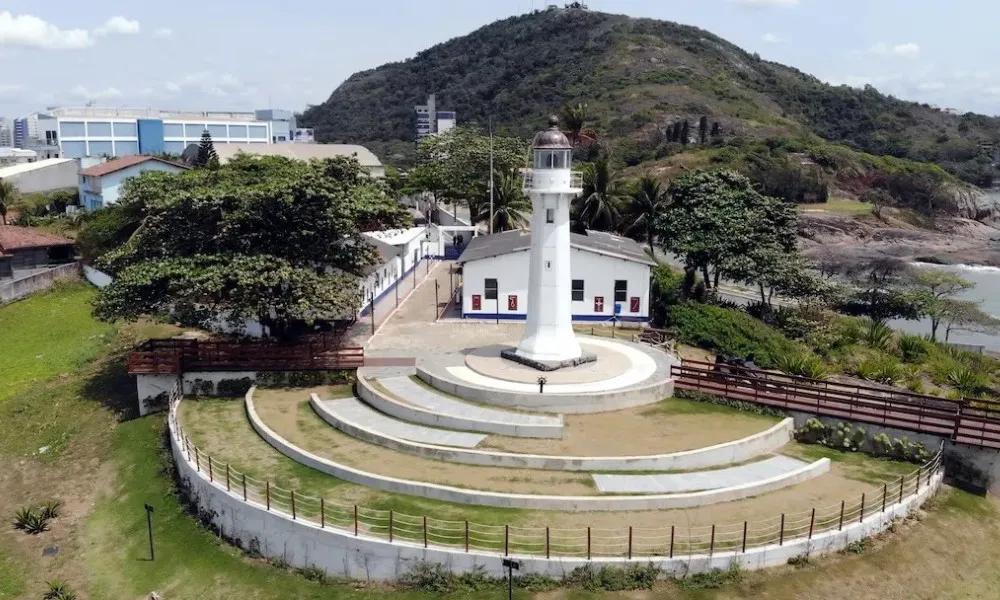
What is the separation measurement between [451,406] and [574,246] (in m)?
13.3

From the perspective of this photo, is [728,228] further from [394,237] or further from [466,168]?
[466,168]

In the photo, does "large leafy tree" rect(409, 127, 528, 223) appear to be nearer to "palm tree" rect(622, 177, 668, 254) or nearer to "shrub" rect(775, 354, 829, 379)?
"palm tree" rect(622, 177, 668, 254)

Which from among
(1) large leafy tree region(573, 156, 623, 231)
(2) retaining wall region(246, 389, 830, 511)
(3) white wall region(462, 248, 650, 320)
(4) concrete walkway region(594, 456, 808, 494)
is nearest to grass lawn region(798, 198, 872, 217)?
(1) large leafy tree region(573, 156, 623, 231)

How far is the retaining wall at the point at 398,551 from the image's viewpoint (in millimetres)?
15000

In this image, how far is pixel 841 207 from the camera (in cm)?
8894

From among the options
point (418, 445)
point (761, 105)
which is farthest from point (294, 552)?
point (761, 105)

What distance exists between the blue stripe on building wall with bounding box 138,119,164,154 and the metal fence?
99035mm

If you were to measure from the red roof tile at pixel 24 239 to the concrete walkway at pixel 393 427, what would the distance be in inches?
1241

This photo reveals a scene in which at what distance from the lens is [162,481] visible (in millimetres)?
21531

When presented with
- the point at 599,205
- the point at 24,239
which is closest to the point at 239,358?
the point at 599,205

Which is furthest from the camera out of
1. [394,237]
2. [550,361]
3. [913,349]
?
[394,237]

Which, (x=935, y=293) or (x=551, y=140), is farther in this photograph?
(x=935, y=293)

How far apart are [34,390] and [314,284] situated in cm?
1308

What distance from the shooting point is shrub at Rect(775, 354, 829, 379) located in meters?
26.5
